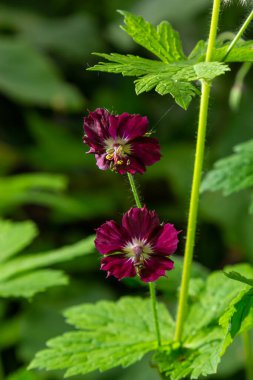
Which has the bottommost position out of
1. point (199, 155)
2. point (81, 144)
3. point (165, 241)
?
point (165, 241)

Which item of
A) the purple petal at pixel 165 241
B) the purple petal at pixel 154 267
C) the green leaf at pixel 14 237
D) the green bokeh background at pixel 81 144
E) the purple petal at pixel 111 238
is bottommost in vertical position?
the purple petal at pixel 154 267

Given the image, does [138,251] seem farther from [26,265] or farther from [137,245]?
[26,265]

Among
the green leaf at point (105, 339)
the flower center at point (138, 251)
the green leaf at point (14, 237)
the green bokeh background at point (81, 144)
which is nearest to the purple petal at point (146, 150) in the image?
the flower center at point (138, 251)

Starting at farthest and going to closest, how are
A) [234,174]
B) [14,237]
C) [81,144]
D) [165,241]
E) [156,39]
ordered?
[81,144], [14,237], [234,174], [156,39], [165,241]

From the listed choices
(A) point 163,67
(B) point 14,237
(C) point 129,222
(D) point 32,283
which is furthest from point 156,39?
(B) point 14,237

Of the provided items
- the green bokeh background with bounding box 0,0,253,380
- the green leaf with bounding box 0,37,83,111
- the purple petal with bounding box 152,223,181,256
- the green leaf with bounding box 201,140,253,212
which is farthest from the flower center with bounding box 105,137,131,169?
the green leaf with bounding box 0,37,83,111

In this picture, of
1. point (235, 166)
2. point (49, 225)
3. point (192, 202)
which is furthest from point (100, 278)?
point (192, 202)

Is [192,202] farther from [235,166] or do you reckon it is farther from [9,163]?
[9,163]

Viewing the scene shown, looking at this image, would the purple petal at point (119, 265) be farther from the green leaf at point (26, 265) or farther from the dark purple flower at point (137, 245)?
the green leaf at point (26, 265)
